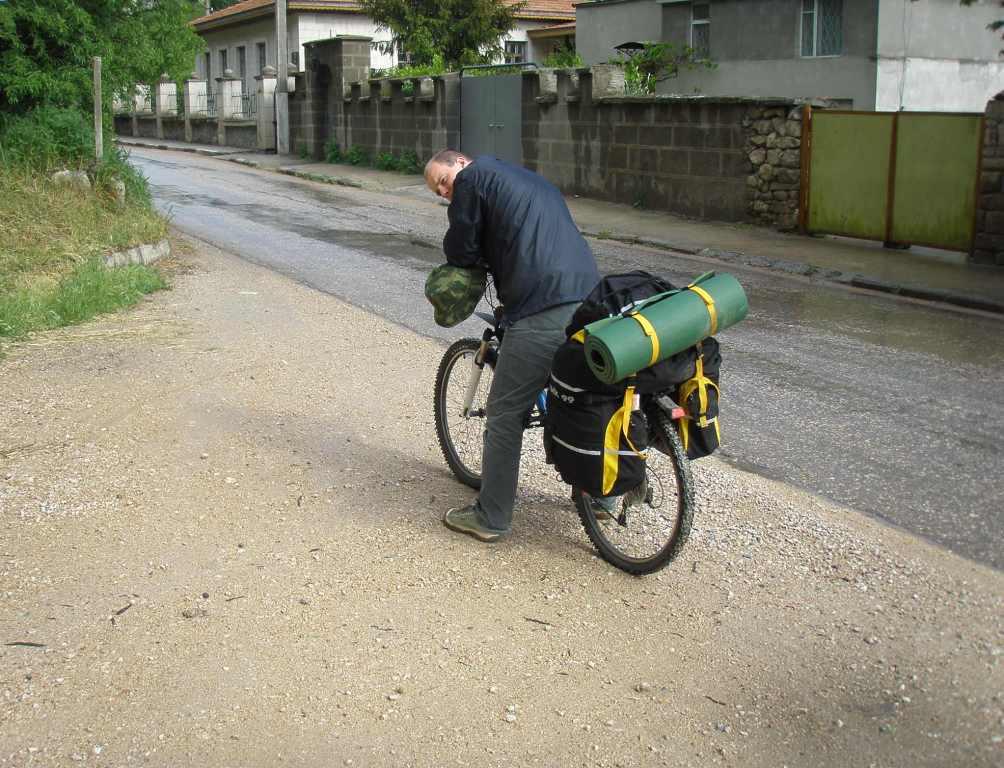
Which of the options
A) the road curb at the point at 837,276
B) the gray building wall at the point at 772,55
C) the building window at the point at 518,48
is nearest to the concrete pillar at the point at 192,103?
the building window at the point at 518,48

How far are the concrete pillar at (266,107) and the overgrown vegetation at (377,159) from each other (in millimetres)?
4219

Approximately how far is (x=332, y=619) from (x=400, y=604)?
275 millimetres

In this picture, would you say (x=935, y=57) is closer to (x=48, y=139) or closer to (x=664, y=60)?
(x=664, y=60)

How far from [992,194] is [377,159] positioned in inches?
683

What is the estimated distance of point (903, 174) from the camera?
1516cm

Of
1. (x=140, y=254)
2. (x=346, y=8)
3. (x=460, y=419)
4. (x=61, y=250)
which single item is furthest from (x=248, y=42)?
(x=460, y=419)

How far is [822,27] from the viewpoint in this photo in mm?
26672

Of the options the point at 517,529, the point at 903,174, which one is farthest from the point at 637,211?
the point at 517,529

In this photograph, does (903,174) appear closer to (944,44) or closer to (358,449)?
(358,449)

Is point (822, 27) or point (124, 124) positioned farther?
point (124, 124)

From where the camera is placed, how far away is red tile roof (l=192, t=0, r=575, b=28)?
40375 mm

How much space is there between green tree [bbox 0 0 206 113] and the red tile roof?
78.3 ft

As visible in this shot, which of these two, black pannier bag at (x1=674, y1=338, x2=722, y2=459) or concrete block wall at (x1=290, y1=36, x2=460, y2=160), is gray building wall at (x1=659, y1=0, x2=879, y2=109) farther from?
black pannier bag at (x1=674, y1=338, x2=722, y2=459)

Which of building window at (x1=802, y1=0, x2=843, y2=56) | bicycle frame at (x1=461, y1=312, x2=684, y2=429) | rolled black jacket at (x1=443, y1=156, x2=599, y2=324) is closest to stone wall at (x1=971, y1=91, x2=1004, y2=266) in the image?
bicycle frame at (x1=461, y1=312, x2=684, y2=429)
